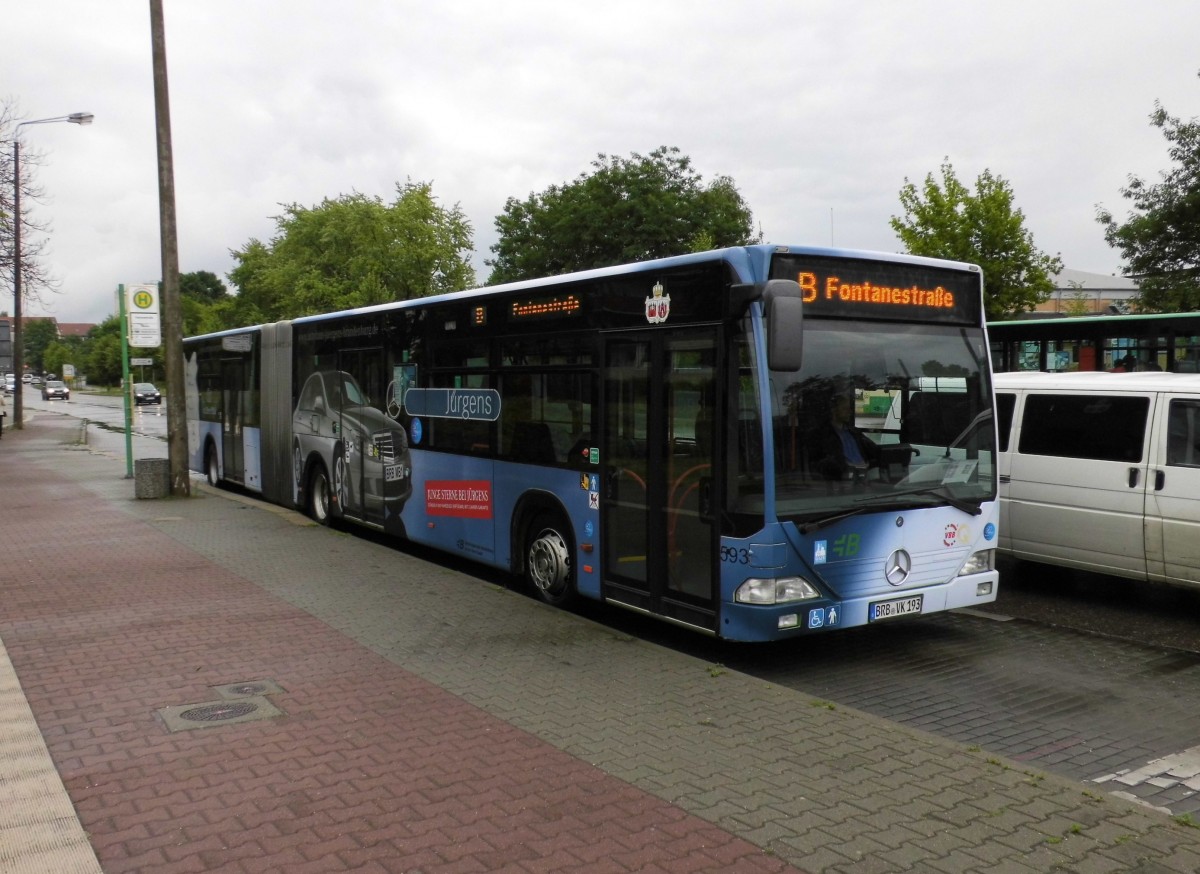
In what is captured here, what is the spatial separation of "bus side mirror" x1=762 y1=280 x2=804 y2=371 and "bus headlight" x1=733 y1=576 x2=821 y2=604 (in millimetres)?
1391

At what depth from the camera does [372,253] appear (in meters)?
50.5

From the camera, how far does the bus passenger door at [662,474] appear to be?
741cm

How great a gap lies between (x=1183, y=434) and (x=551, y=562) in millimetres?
5265

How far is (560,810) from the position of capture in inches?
194

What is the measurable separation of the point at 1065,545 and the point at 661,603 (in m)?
4.23

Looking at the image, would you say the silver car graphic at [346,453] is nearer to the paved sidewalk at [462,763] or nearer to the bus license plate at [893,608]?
the paved sidewalk at [462,763]

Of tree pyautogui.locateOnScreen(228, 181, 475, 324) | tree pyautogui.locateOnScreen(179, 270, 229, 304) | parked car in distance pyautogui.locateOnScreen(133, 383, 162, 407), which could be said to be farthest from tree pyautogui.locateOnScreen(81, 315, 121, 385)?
tree pyautogui.locateOnScreen(228, 181, 475, 324)

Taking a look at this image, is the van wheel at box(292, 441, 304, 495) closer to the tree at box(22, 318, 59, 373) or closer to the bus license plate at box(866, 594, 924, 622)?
the bus license plate at box(866, 594, 924, 622)

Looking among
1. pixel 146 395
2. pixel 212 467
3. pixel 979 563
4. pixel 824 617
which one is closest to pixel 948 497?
pixel 979 563

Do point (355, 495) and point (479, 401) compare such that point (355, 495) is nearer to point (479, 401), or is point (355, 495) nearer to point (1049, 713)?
point (479, 401)

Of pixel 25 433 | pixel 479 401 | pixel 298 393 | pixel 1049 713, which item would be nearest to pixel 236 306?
pixel 25 433

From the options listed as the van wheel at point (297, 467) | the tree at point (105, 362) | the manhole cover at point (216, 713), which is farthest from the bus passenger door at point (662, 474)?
the tree at point (105, 362)

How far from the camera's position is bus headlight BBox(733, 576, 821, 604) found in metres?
7.07

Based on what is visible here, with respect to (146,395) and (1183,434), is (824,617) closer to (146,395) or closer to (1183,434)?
(1183,434)
